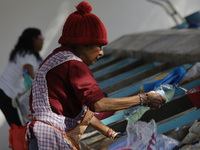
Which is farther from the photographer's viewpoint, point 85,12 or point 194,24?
point 194,24

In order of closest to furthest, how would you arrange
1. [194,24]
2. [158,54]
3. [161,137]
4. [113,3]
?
1. [161,137]
2. [158,54]
3. [194,24]
4. [113,3]

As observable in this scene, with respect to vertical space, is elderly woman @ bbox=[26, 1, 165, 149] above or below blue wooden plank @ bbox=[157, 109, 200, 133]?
above

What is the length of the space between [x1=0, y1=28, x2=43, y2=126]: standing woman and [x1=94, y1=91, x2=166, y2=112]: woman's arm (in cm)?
170

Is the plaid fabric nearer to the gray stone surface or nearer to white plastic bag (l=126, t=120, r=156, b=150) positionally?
white plastic bag (l=126, t=120, r=156, b=150)

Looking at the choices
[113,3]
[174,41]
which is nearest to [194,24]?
[174,41]

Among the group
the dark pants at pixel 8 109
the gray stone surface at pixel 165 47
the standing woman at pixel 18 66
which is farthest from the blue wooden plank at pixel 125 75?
the dark pants at pixel 8 109

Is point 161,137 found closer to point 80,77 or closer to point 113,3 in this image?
point 80,77

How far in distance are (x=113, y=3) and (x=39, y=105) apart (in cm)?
615

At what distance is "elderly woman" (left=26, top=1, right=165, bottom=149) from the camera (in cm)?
138

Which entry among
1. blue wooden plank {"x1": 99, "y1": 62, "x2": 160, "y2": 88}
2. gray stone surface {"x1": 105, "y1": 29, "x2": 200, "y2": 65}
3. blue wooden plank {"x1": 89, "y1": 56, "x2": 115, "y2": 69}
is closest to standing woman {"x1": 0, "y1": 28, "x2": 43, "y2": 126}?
blue wooden plank {"x1": 99, "y1": 62, "x2": 160, "y2": 88}

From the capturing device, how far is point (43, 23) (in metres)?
6.40

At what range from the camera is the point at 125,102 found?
1.50 m

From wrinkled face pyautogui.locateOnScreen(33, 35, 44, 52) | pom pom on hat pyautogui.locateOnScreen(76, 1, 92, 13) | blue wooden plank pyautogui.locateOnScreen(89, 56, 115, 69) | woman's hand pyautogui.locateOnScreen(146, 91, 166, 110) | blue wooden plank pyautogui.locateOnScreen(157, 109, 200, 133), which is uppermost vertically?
pom pom on hat pyautogui.locateOnScreen(76, 1, 92, 13)

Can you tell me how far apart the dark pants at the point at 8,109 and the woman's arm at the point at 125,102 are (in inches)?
79.2
